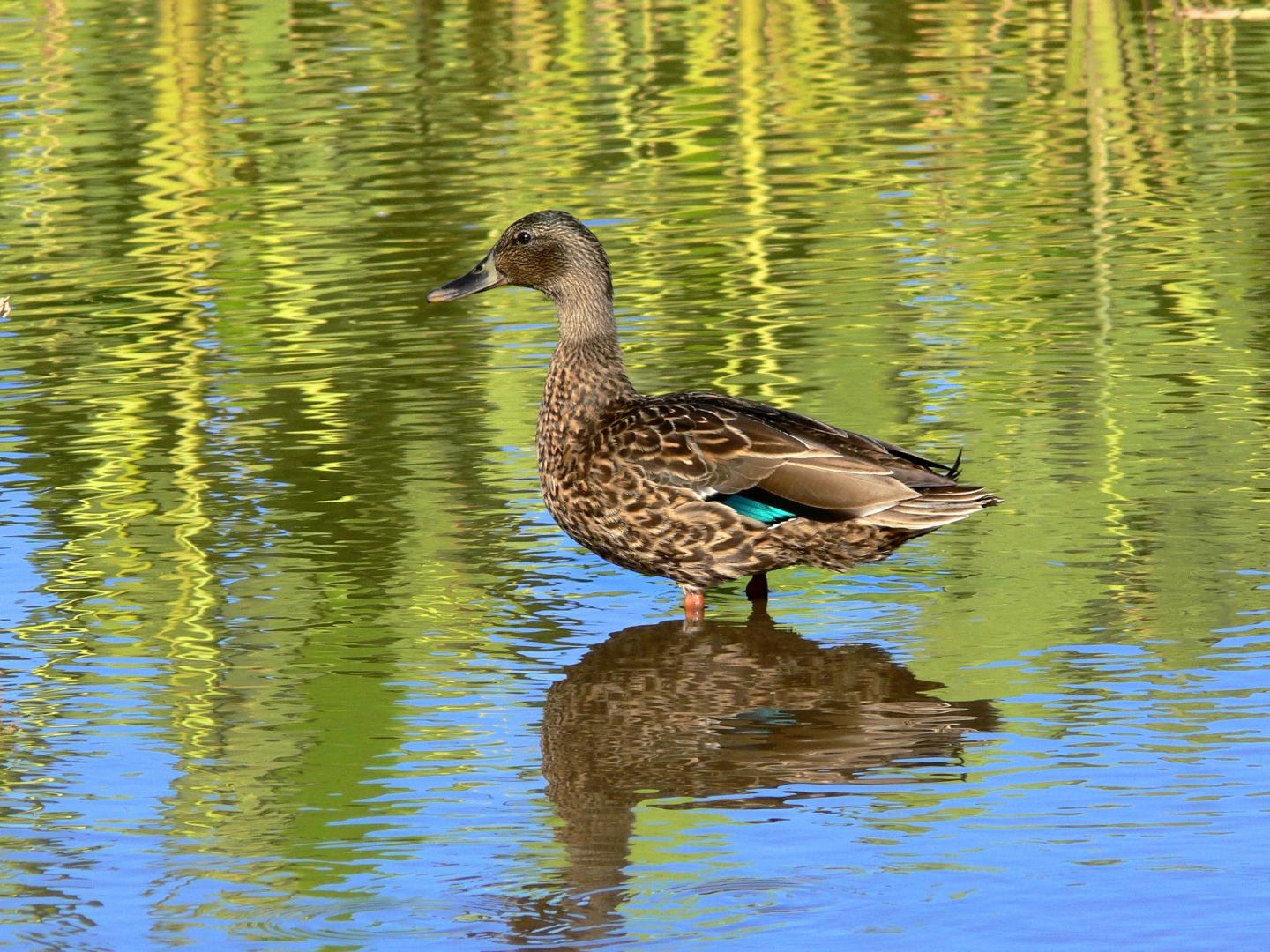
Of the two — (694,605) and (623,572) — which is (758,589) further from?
(623,572)

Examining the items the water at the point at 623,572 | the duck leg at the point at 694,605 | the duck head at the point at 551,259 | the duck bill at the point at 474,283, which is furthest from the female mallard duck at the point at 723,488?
the duck bill at the point at 474,283

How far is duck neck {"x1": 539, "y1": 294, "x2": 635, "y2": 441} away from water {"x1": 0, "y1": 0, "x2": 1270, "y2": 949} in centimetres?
59

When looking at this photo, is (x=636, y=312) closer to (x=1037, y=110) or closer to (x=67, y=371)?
(x=67, y=371)

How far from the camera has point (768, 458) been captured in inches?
309

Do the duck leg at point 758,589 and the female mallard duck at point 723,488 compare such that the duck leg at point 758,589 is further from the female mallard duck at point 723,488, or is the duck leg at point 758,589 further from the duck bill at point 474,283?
the duck bill at point 474,283

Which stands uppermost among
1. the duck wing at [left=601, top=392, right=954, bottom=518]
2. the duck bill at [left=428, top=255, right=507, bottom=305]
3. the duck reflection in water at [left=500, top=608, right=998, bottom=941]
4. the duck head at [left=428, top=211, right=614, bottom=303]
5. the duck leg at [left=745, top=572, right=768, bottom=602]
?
the duck head at [left=428, top=211, right=614, bottom=303]

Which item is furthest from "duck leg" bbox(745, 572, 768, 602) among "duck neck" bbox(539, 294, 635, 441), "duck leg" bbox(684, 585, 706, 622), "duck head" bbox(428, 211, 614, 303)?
"duck head" bbox(428, 211, 614, 303)

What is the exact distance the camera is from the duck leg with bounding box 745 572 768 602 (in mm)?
8148

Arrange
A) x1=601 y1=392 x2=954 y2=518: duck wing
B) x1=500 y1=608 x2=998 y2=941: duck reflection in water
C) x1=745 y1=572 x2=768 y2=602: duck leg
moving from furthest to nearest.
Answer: x1=745 y1=572 x2=768 y2=602: duck leg → x1=601 y1=392 x2=954 y2=518: duck wing → x1=500 y1=608 x2=998 y2=941: duck reflection in water

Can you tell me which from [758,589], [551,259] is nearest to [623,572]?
[758,589]

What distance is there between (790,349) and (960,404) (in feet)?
4.32

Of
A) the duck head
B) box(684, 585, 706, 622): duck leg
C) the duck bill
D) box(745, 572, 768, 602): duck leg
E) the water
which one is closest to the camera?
the water

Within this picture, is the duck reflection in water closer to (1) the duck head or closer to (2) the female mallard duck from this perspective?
(2) the female mallard duck

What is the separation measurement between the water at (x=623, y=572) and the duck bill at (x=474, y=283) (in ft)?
2.53
